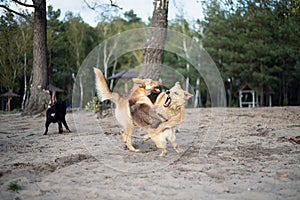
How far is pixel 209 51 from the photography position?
23031 mm

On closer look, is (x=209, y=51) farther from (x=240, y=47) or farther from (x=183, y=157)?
(x=183, y=157)

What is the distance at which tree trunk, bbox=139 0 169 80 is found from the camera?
7828mm

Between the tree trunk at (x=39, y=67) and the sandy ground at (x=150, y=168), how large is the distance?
211 inches

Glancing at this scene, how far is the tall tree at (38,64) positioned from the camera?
11016 millimetres

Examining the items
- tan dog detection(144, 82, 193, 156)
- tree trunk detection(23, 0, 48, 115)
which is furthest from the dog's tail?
tree trunk detection(23, 0, 48, 115)

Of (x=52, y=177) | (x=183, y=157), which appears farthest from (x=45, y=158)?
(x=183, y=157)

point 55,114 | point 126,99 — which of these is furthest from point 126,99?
point 55,114

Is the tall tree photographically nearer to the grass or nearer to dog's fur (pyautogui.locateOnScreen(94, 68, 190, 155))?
dog's fur (pyautogui.locateOnScreen(94, 68, 190, 155))

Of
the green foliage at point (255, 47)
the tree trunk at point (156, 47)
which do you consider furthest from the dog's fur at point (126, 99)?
the green foliage at point (255, 47)

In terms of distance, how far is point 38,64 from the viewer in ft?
37.1

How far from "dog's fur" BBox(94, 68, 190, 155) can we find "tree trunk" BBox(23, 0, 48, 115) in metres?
7.29

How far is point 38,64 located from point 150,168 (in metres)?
9.02

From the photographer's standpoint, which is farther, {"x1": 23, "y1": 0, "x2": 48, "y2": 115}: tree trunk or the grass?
{"x1": 23, "y1": 0, "x2": 48, "y2": 115}: tree trunk

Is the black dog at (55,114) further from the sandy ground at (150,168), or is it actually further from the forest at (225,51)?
the forest at (225,51)
